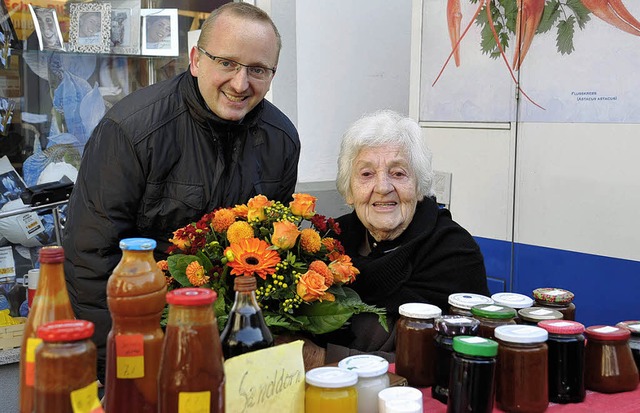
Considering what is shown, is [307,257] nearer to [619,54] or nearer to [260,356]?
[260,356]

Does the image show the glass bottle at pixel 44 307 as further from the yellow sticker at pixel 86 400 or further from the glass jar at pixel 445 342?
the glass jar at pixel 445 342

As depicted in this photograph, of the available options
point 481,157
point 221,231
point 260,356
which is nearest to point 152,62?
point 481,157

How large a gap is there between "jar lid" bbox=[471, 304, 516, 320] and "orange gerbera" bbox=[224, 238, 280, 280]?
0.49m

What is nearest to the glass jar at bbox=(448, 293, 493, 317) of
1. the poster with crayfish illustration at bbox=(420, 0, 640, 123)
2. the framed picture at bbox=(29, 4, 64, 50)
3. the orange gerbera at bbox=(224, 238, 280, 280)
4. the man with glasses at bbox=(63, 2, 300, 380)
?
the orange gerbera at bbox=(224, 238, 280, 280)

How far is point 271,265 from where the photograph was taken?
5.48 feet

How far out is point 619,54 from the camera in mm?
3281

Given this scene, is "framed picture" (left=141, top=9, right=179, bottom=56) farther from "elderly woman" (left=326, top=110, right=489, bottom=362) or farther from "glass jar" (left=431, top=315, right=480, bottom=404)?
"glass jar" (left=431, top=315, right=480, bottom=404)

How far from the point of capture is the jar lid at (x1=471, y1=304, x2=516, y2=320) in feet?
5.46

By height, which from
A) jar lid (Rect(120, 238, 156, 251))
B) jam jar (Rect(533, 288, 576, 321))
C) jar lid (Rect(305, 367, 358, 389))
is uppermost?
jar lid (Rect(120, 238, 156, 251))

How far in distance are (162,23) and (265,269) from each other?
3.54 metres

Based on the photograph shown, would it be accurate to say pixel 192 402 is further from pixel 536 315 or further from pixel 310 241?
pixel 536 315

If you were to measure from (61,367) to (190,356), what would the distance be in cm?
19

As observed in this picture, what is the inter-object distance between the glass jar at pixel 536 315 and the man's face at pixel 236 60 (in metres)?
1.15

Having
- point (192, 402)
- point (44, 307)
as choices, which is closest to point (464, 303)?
point (192, 402)
